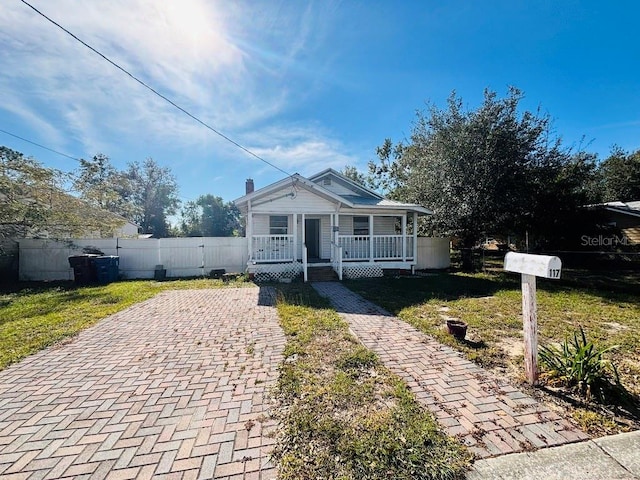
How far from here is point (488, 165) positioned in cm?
1179

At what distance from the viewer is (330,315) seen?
6.59 meters

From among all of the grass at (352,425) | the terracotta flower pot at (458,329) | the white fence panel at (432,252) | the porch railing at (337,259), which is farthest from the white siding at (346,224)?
the grass at (352,425)

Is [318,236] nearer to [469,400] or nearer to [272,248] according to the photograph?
[272,248]

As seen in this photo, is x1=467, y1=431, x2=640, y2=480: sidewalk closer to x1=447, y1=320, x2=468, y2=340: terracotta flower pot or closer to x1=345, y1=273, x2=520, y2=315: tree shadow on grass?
x1=447, y1=320, x2=468, y2=340: terracotta flower pot

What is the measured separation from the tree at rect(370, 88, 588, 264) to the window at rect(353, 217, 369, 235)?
3.30m

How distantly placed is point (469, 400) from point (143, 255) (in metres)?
14.2

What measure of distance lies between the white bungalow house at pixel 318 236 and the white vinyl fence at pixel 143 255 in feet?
6.77

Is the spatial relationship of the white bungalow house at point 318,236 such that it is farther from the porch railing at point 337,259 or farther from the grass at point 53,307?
the grass at point 53,307

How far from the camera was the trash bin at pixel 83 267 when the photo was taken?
37.2 feet

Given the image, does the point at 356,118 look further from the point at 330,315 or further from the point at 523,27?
the point at 330,315

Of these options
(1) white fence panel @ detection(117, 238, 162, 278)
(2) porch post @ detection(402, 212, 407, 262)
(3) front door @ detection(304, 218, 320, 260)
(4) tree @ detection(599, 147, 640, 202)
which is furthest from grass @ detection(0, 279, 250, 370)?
(4) tree @ detection(599, 147, 640, 202)

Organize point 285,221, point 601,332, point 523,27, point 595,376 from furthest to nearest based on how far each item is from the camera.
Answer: point 285,221 → point 523,27 → point 601,332 → point 595,376

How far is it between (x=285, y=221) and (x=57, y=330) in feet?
31.2

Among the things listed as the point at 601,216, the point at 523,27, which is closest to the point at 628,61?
the point at 523,27
